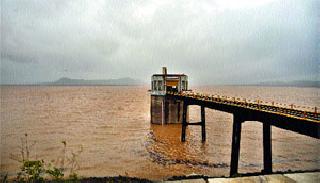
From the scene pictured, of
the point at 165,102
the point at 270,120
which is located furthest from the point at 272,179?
the point at 165,102

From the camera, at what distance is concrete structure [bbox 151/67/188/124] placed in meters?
38.9

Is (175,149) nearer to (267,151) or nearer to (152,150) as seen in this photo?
(152,150)

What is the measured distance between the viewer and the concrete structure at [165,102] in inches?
1532

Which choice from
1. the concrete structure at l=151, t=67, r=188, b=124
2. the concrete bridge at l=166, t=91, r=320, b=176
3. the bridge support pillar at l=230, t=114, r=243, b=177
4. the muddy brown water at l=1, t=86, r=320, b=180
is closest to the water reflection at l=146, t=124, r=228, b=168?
the muddy brown water at l=1, t=86, r=320, b=180

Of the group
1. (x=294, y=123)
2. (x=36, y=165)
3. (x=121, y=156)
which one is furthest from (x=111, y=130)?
(x=36, y=165)

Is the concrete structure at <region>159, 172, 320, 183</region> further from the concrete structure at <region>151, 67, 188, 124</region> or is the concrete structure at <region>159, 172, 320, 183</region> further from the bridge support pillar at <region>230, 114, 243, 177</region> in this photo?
the concrete structure at <region>151, 67, 188, 124</region>

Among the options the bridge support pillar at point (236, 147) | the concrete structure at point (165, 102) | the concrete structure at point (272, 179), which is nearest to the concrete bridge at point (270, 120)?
the bridge support pillar at point (236, 147)

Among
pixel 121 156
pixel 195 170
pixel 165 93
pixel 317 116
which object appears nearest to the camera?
pixel 317 116

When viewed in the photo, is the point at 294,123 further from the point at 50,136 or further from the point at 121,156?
the point at 50,136

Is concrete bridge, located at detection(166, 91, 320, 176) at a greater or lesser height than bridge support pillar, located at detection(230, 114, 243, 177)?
greater

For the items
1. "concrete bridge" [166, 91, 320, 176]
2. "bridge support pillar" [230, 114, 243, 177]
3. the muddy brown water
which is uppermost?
"concrete bridge" [166, 91, 320, 176]

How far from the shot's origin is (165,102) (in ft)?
127

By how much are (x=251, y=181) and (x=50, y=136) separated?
3224 centimetres

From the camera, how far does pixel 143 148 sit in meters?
25.9
